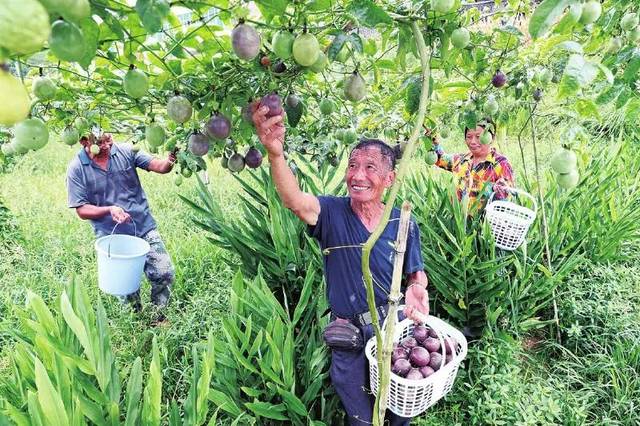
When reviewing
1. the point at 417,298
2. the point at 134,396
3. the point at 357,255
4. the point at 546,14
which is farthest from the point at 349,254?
the point at 546,14

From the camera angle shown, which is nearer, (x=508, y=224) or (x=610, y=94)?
(x=610, y=94)

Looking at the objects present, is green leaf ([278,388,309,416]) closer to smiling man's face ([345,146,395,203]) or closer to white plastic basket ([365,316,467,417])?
white plastic basket ([365,316,467,417])

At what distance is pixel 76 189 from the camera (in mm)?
2953

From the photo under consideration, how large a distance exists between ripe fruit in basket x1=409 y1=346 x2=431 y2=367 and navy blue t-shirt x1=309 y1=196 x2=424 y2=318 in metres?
0.23

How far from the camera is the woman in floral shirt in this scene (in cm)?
277

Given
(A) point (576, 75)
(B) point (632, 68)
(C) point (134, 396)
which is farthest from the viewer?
(C) point (134, 396)

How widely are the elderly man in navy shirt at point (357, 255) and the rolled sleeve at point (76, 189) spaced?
6.08 feet

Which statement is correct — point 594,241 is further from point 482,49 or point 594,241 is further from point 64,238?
point 64,238

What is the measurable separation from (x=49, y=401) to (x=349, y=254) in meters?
1.02

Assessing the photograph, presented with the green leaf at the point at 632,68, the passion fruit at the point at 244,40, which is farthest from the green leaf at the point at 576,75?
the passion fruit at the point at 244,40


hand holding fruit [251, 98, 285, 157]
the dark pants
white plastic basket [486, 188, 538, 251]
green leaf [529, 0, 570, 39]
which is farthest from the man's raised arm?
white plastic basket [486, 188, 538, 251]

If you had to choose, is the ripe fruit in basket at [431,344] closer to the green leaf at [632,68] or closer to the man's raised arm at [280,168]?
the man's raised arm at [280,168]

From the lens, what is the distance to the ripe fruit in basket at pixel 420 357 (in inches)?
64.6

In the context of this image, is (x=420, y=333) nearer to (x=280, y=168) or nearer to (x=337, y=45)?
(x=280, y=168)
